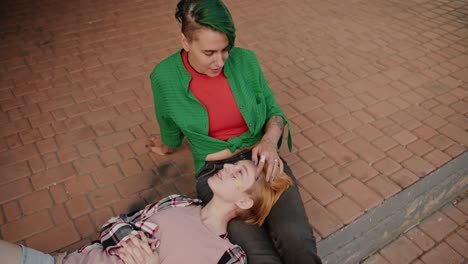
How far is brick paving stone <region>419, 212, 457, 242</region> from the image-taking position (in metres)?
3.28

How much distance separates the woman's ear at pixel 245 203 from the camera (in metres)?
2.23

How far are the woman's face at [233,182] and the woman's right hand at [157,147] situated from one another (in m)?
1.20

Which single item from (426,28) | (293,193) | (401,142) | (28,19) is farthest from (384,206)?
(28,19)

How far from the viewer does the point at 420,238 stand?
10.7ft

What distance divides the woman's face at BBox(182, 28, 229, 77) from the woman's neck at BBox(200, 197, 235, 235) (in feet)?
2.74

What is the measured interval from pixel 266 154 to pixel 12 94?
3.21 m

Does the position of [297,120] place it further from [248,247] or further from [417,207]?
[248,247]

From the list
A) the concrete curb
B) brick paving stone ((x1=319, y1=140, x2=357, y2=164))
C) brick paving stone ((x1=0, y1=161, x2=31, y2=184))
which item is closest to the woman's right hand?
brick paving stone ((x1=0, y1=161, x2=31, y2=184))

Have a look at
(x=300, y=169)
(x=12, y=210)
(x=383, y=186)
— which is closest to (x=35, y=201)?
(x=12, y=210)

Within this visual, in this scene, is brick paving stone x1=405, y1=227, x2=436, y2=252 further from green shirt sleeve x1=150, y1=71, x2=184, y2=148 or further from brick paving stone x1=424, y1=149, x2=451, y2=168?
green shirt sleeve x1=150, y1=71, x2=184, y2=148

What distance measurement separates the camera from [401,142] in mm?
3588

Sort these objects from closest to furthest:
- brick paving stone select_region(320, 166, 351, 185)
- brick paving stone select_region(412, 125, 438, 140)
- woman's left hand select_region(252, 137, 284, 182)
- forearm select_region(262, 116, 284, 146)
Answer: woman's left hand select_region(252, 137, 284, 182) → forearm select_region(262, 116, 284, 146) → brick paving stone select_region(320, 166, 351, 185) → brick paving stone select_region(412, 125, 438, 140)

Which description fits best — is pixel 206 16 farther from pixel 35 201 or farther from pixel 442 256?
pixel 442 256

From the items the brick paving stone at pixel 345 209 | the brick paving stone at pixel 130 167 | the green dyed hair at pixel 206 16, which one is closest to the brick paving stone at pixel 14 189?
the brick paving stone at pixel 130 167
